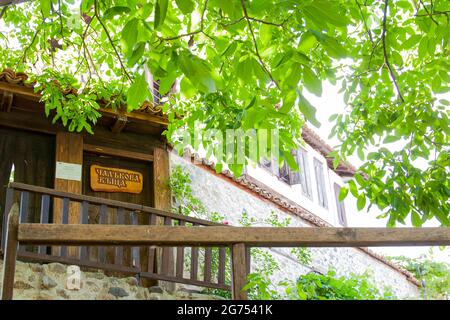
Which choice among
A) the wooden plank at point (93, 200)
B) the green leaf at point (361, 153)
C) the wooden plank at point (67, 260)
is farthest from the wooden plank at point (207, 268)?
the green leaf at point (361, 153)

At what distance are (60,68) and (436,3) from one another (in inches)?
191

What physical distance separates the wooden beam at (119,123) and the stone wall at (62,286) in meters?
1.85

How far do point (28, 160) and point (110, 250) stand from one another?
1.42m

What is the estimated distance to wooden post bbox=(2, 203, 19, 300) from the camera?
1504 millimetres

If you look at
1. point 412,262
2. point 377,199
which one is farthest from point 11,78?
point 412,262

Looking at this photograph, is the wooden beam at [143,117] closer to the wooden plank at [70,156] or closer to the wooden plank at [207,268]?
the wooden plank at [70,156]

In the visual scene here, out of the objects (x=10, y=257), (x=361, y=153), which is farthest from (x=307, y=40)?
(x=361, y=153)

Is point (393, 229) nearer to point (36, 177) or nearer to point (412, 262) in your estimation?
point (36, 177)

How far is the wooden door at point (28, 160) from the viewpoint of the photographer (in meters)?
6.50

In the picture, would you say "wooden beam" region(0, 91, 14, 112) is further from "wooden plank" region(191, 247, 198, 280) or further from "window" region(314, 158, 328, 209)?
"window" region(314, 158, 328, 209)

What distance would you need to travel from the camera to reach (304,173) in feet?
38.5

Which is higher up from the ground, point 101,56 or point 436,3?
point 101,56

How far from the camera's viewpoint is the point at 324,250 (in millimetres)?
10469

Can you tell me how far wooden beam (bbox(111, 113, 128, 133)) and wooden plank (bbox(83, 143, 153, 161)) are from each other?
0.83 feet
